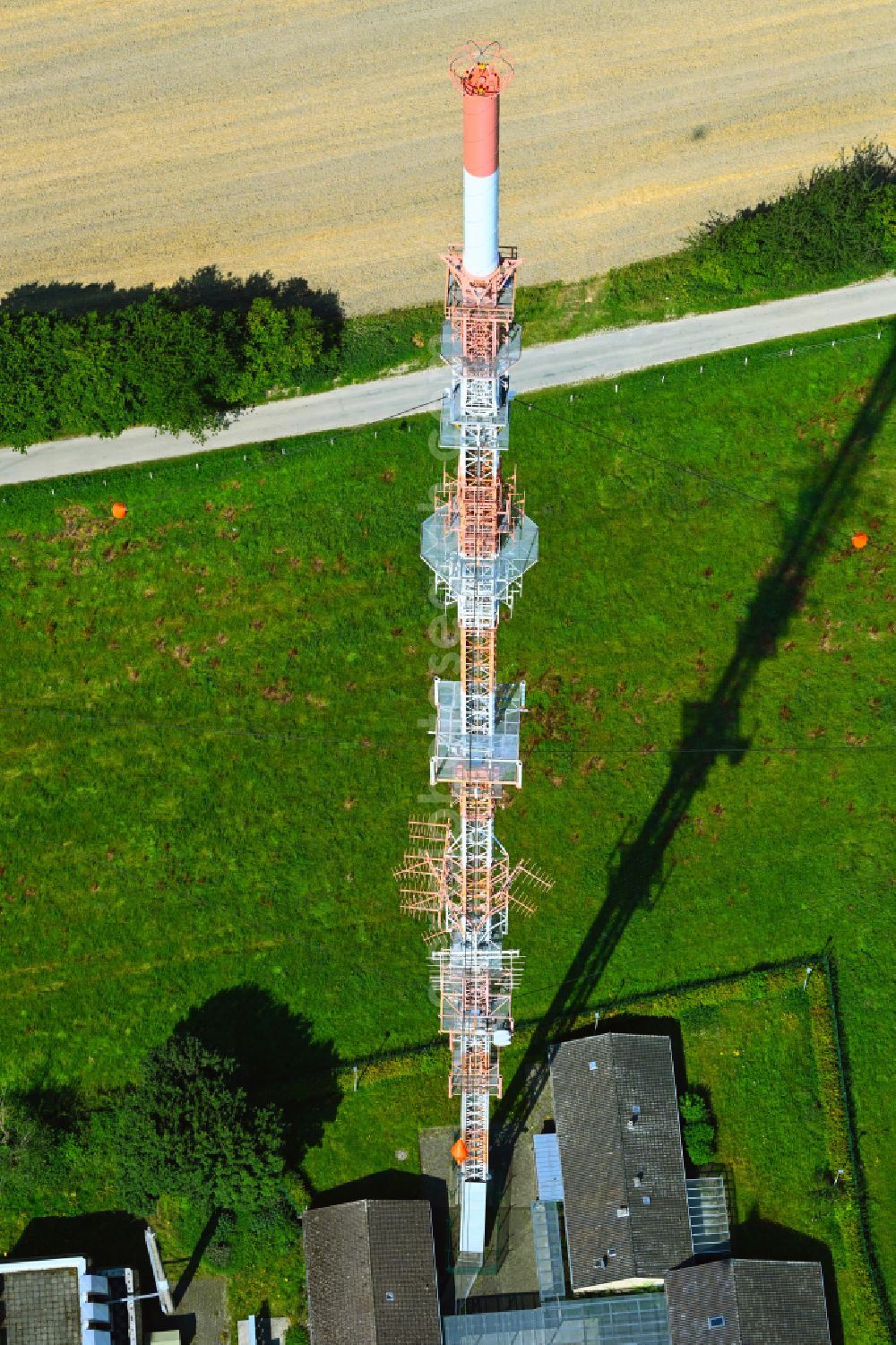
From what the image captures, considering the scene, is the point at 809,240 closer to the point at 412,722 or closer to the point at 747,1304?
the point at 412,722

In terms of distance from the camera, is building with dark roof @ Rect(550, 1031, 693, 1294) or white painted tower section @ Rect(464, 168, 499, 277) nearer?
white painted tower section @ Rect(464, 168, 499, 277)


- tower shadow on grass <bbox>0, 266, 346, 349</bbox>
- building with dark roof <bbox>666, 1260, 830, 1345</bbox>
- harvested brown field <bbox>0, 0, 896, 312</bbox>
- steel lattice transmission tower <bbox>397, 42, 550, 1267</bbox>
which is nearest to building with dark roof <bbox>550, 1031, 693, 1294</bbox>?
A: building with dark roof <bbox>666, 1260, 830, 1345</bbox>

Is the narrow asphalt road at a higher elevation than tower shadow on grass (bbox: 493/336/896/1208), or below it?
higher

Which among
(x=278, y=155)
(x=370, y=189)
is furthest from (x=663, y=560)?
(x=278, y=155)

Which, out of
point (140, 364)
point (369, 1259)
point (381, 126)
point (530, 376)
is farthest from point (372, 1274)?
point (381, 126)

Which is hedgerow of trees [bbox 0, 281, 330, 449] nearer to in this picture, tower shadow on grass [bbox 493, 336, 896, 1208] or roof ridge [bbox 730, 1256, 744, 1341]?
tower shadow on grass [bbox 493, 336, 896, 1208]
